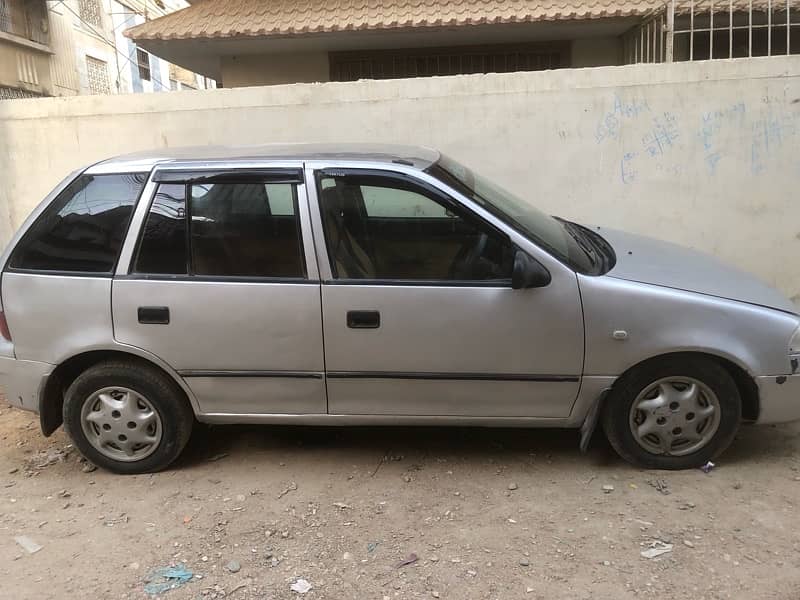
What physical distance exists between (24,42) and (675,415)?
1562cm

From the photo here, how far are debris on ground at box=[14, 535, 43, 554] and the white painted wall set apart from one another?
412cm

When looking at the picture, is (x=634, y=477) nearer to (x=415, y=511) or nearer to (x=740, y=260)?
(x=415, y=511)

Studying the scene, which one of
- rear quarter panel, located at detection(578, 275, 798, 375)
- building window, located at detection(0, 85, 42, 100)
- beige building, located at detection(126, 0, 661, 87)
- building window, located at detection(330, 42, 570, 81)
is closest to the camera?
rear quarter panel, located at detection(578, 275, 798, 375)

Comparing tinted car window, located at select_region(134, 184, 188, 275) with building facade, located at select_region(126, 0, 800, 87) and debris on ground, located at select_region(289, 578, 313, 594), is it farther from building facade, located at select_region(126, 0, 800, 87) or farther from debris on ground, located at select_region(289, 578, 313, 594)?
building facade, located at select_region(126, 0, 800, 87)

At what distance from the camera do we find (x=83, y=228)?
3.46m

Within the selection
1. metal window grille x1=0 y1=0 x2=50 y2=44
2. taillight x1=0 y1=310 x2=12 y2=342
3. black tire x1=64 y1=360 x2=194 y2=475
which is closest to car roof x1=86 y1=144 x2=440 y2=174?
taillight x1=0 y1=310 x2=12 y2=342

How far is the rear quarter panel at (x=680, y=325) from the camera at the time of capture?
3.15 m

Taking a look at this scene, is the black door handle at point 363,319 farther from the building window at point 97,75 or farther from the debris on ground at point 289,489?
the building window at point 97,75

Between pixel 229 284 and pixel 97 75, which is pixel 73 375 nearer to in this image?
pixel 229 284

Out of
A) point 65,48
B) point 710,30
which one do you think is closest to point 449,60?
point 710,30

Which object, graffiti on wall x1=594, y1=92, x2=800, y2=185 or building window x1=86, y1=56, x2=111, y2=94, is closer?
graffiti on wall x1=594, y1=92, x2=800, y2=185

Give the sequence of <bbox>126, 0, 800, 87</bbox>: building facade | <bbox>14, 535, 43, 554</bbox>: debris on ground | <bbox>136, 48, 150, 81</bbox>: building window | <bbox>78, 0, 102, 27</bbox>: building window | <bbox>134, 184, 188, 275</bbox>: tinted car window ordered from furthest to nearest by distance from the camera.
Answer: <bbox>136, 48, 150, 81</bbox>: building window → <bbox>78, 0, 102, 27</bbox>: building window → <bbox>126, 0, 800, 87</bbox>: building facade → <bbox>134, 184, 188, 275</bbox>: tinted car window → <bbox>14, 535, 43, 554</bbox>: debris on ground

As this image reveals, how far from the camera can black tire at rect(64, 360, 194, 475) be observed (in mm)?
3445

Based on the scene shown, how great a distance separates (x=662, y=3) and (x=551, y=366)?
588 centimetres
